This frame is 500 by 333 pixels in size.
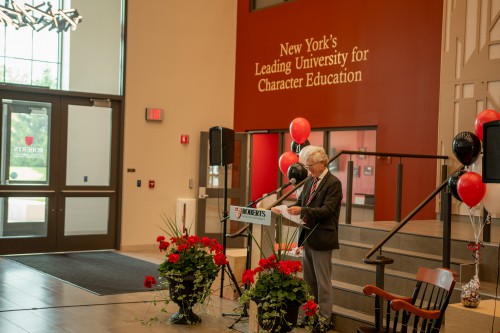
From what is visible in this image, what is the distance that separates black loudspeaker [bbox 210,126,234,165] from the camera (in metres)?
7.28

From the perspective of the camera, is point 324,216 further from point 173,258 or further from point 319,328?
point 173,258

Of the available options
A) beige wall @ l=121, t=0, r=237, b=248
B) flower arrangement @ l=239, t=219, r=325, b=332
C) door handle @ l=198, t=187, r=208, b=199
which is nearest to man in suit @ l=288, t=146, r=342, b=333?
flower arrangement @ l=239, t=219, r=325, b=332

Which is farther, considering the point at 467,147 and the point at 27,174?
the point at 27,174

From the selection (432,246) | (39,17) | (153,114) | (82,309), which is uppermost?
(39,17)

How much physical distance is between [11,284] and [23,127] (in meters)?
3.22

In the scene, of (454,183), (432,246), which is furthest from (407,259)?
(454,183)

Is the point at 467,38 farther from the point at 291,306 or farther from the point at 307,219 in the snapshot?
the point at 291,306

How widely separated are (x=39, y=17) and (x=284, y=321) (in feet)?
23.7

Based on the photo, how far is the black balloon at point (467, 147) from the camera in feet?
18.8

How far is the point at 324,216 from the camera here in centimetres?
561

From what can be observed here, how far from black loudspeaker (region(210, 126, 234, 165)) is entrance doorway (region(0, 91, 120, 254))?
387cm

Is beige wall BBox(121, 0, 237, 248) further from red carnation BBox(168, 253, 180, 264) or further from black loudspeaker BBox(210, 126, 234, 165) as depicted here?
red carnation BBox(168, 253, 180, 264)

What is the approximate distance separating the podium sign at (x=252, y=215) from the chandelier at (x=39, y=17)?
18.5ft

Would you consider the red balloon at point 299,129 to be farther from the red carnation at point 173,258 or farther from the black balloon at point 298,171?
the red carnation at point 173,258
